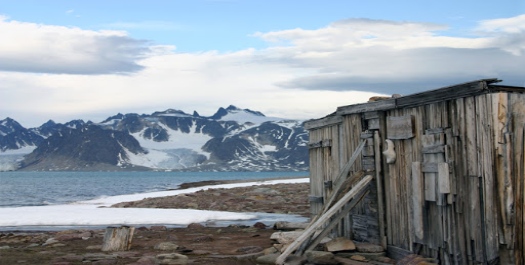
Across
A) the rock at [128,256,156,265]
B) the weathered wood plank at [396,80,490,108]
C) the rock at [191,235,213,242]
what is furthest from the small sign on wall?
the rock at [191,235,213,242]

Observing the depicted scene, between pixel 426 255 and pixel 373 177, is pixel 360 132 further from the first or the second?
pixel 426 255

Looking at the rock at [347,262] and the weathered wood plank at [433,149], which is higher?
the weathered wood plank at [433,149]

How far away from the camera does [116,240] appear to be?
16.2m

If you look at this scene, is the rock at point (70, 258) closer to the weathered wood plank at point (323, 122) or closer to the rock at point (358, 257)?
the rock at point (358, 257)

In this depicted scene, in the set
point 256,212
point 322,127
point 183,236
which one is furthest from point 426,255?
point 256,212

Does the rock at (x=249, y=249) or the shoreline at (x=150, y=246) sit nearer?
the shoreline at (x=150, y=246)

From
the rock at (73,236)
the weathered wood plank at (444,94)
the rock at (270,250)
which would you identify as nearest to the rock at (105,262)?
the rock at (270,250)

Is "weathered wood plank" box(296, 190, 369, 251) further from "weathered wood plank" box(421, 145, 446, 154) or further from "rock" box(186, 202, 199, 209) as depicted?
"rock" box(186, 202, 199, 209)

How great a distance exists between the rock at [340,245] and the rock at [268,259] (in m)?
1.17

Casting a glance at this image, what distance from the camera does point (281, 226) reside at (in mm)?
19719

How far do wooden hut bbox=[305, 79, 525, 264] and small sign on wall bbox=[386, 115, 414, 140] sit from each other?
0.06ft

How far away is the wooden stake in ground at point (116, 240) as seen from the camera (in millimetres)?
16125

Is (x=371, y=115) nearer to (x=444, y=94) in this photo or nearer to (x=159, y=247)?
(x=444, y=94)

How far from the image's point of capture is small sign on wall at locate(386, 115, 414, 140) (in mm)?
12547
